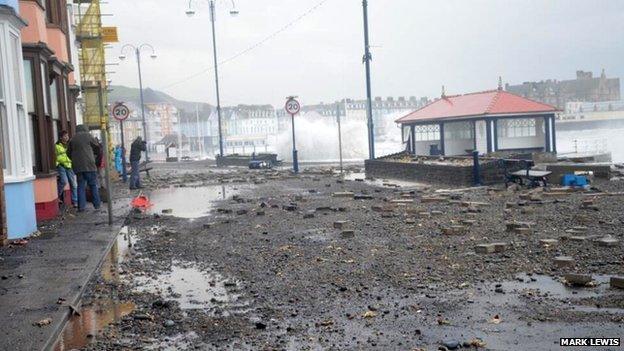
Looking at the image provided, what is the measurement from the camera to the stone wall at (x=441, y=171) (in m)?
21.5

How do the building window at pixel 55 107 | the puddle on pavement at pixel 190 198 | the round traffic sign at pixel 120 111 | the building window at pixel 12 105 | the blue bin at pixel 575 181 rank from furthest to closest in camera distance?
1. the round traffic sign at pixel 120 111
2. the blue bin at pixel 575 181
3. the building window at pixel 55 107
4. the puddle on pavement at pixel 190 198
5. the building window at pixel 12 105

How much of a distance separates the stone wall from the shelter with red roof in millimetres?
9378

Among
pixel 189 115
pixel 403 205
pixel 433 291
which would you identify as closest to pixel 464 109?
pixel 403 205

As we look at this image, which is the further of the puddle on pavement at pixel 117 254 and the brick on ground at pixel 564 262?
the puddle on pavement at pixel 117 254

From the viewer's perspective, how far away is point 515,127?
3719 cm

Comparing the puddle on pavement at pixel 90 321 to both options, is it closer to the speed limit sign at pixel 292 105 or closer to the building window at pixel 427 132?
the speed limit sign at pixel 292 105

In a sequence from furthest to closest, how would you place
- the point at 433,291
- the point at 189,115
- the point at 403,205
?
the point at 189,115, the point at 403,205, the point at 433,291

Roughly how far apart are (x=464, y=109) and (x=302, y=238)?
2826 centimetres

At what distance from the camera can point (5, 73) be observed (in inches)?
456

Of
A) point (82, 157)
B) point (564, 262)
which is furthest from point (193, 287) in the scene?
point (82, 157)

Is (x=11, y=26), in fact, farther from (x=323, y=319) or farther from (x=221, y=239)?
(x=323, y=319)

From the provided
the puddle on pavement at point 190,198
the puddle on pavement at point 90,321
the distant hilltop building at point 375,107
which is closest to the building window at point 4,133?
the puddle on pavement at point 190,198

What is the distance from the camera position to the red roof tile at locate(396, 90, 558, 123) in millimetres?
36125

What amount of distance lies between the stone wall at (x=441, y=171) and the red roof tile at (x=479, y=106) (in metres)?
10.1
